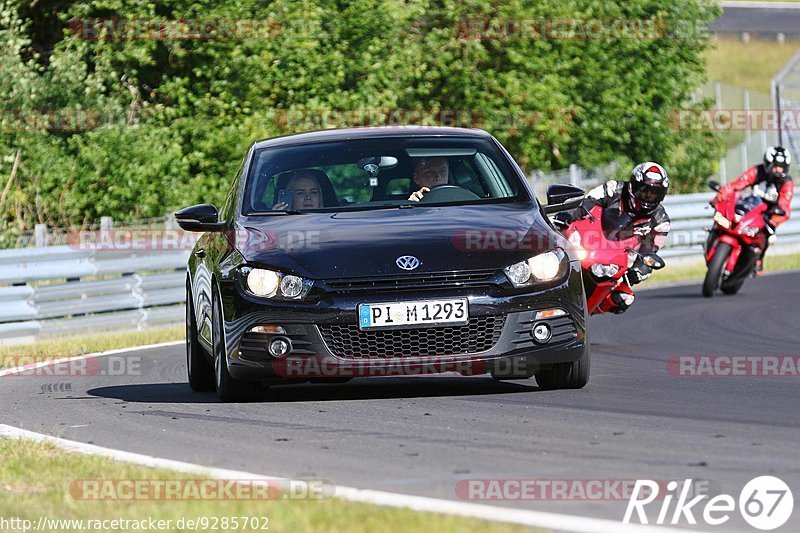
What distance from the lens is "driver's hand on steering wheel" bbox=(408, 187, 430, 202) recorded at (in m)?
9.46

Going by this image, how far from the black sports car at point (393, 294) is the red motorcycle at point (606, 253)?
228 cm

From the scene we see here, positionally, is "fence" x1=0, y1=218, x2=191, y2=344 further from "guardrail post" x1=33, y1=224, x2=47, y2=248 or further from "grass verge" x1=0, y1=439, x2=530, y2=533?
"grass verge" x1=0, y1=439, x2=530, y2=533

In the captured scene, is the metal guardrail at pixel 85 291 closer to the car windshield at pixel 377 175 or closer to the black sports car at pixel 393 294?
the car windshield at pixel 377 175

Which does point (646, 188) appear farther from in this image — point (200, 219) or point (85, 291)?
point (85, 291)

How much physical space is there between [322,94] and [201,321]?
20860mm

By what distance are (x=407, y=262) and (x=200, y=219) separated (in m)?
1.65

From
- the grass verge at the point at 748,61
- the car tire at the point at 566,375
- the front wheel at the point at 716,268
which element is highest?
the car tire at the point at 566,375

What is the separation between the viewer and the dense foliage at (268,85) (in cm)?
2966

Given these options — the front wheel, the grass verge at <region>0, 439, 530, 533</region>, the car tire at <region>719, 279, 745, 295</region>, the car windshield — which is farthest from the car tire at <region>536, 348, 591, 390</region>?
the car tire at <region>719, 279, 745, 295</region>

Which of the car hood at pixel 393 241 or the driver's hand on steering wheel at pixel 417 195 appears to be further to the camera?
the driver's hand on steering wheel at pixel 417 195

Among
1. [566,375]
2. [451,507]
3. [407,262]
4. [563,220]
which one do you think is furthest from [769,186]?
[451,507]

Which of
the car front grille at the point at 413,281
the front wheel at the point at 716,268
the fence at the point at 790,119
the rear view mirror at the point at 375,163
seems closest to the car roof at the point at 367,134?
the rear view mirror at the point at 375,163

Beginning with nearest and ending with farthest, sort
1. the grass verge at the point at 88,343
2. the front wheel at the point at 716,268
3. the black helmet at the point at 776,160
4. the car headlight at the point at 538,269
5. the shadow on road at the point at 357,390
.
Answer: the car headlight at the point at 538,269, the shadow on road at the point at 357,390, the grass verge at the point at 88,343, the front wheel at the point at 716,268, the black helmet at the point at 776,160

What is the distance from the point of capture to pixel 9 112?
29.8 m
